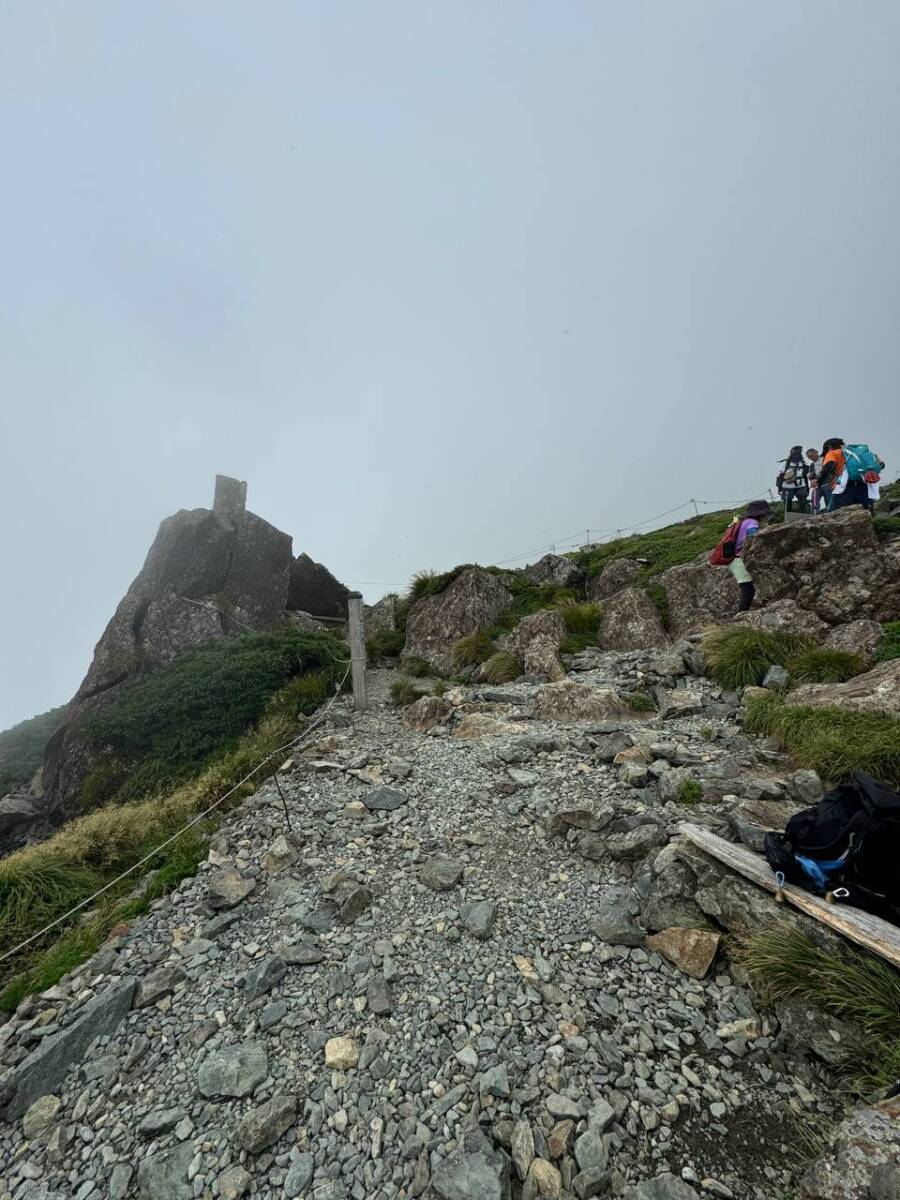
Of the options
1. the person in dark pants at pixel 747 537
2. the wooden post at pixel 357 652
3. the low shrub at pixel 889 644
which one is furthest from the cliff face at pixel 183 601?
the low shrub at pixel 889 644

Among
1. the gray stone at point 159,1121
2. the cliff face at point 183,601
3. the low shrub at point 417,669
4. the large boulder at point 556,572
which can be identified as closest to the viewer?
the gray stone at point 159,1121

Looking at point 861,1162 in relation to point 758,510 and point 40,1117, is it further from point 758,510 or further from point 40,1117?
point 758,510

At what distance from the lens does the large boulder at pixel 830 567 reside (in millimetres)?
9781

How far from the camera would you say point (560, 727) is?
8734 mm

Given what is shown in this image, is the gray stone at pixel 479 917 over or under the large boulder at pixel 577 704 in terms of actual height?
under

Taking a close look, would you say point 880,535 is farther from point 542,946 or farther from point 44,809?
point 44,809

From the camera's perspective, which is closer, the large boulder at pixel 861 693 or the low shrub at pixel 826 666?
the large boulder at pixel 861 693

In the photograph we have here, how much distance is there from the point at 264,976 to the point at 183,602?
1628cm

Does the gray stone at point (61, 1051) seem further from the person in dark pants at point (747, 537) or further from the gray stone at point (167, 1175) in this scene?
the person in dark pants at point (747, 537)

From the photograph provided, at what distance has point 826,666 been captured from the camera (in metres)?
8.09

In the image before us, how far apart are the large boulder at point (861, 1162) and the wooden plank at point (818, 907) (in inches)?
37.0

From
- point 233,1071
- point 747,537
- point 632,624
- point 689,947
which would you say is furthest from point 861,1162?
point 632,624

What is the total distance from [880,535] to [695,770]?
8.91 meters

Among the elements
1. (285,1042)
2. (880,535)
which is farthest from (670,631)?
(285,1042)
